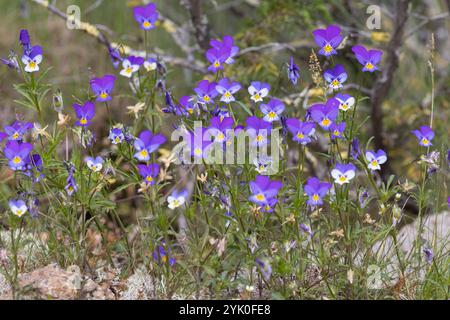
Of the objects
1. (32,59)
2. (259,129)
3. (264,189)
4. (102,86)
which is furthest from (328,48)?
(32,59)

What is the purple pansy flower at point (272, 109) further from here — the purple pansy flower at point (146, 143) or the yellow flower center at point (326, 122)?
the purple pansy flower at point (146, 143)

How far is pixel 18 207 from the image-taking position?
2.43 meters

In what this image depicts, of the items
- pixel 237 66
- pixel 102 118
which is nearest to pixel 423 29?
pixel 237 66

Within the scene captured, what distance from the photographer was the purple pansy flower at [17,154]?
2.41 metres

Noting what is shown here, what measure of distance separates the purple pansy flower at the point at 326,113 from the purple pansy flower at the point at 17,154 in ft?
3.22

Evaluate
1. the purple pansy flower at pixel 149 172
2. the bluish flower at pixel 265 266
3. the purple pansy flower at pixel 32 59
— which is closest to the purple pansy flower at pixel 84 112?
the purple pansy flower at pixel 32 59

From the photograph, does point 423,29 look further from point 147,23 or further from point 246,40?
point 147,23

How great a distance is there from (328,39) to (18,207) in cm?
124

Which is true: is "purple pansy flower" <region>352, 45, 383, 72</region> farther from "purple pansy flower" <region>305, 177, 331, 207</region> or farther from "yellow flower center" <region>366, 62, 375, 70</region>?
"purple pansy flower" <region>305, 177, 331, 207</region>

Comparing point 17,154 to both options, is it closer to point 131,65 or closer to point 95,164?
point 95,164

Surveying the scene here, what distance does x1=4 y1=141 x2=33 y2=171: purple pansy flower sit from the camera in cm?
241

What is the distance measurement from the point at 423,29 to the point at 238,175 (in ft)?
12.7

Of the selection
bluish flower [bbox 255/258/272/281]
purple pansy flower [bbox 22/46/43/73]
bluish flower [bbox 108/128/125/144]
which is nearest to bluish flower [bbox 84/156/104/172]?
bluish flower [bbox 108/128/125/144]

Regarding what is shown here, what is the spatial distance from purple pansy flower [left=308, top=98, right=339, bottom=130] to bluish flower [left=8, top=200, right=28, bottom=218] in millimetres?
1039
